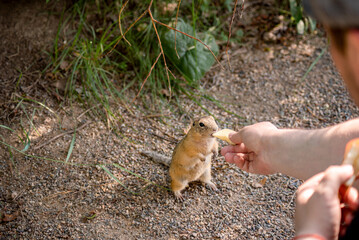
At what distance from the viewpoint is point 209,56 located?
3.96m

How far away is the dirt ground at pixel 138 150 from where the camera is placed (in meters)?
2.78

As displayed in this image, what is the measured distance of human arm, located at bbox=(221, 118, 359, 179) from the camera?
6.39 ft

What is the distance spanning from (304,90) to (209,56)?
1054 millimetres

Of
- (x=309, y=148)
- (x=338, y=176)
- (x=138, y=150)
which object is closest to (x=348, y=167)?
(x=338, y=176)

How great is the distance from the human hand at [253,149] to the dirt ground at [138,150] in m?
0.56

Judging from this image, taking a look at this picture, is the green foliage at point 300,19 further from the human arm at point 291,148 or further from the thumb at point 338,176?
the thumb at point 338,176

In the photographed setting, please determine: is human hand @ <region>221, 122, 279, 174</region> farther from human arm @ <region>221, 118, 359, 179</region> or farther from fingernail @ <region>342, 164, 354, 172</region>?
fingernail @ <region>342, 164, 354, 172</region>

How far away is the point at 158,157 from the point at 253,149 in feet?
3.48

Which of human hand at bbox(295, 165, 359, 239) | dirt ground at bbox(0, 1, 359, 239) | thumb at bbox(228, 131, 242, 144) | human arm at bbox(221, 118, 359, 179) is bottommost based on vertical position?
dirt ground at bbox(0, 1, 359, 239)

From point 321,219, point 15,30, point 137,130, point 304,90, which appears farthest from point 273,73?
point 321,219

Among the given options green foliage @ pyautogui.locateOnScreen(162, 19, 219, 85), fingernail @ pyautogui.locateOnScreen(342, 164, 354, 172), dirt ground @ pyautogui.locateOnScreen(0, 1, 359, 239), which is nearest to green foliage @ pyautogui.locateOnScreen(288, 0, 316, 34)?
dirt ground @ pyautogui.locateOnScreen(0, 1, 359, 239)

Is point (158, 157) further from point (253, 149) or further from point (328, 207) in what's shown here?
point (328, 207)

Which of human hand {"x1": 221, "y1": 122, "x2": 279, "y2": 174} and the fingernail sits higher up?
the fingernail

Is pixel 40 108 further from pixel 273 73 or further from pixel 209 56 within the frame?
pixel 273 73
